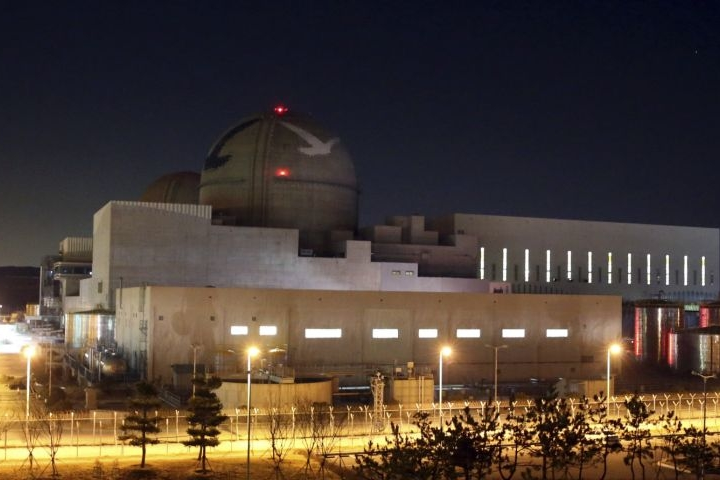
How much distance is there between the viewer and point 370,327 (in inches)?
2387

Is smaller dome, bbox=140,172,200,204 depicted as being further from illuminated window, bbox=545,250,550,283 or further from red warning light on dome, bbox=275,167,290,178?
illuminated window, bbox=545,250,550,283

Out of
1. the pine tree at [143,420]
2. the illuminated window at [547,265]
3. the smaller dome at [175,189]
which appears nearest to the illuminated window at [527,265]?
the illuminated window at [547,265]

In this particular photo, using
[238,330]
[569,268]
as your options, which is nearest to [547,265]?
[569,268]

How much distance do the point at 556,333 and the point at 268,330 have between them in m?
19.7

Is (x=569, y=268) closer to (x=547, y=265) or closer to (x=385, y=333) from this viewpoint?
(x=547, y=265)

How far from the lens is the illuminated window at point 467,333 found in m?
62.3

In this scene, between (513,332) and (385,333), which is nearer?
(385,333)

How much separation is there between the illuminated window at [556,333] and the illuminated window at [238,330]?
20.4m

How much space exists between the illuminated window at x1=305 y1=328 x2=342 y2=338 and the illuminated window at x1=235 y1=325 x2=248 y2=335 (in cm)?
379

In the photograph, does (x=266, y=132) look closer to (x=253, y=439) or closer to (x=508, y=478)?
(x=253, y=439)

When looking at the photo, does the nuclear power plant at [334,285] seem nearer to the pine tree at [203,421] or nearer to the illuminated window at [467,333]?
the illuminated window at [467,333]

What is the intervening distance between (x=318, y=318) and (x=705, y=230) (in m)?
52.9

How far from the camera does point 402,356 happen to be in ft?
200

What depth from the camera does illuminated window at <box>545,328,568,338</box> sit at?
212 ft
